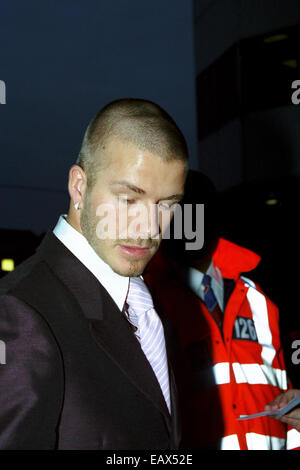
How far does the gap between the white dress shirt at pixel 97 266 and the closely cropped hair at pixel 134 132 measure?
191 mm

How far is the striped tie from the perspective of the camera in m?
1.60

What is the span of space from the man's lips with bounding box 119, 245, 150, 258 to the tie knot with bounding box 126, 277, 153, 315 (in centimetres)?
13

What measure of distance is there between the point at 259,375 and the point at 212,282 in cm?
58

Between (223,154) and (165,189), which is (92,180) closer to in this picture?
(165,189)

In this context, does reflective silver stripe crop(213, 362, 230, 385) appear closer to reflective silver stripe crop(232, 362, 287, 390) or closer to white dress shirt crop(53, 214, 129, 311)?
reflective silver stripe crop(232, 362, 287, 390)

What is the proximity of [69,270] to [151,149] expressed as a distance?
45cm

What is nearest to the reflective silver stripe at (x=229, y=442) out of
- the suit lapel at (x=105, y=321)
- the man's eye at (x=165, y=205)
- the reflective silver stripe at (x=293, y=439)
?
the reflective silver stripe at (x=293, y=439)

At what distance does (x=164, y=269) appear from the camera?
2.76m

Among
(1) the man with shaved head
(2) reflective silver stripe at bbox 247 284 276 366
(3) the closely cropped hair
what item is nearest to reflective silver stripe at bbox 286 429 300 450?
(2) reflective silver stripe at bbox 247 284 276 366

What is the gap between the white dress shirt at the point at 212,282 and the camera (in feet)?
9.26

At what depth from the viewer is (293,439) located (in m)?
2.64

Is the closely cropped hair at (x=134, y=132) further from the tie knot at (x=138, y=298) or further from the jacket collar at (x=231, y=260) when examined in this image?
the jacket collar at (x=231, y=260)

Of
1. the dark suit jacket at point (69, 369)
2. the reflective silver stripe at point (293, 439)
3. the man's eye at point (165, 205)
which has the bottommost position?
the reflective silver stripe at point (293, 439)
